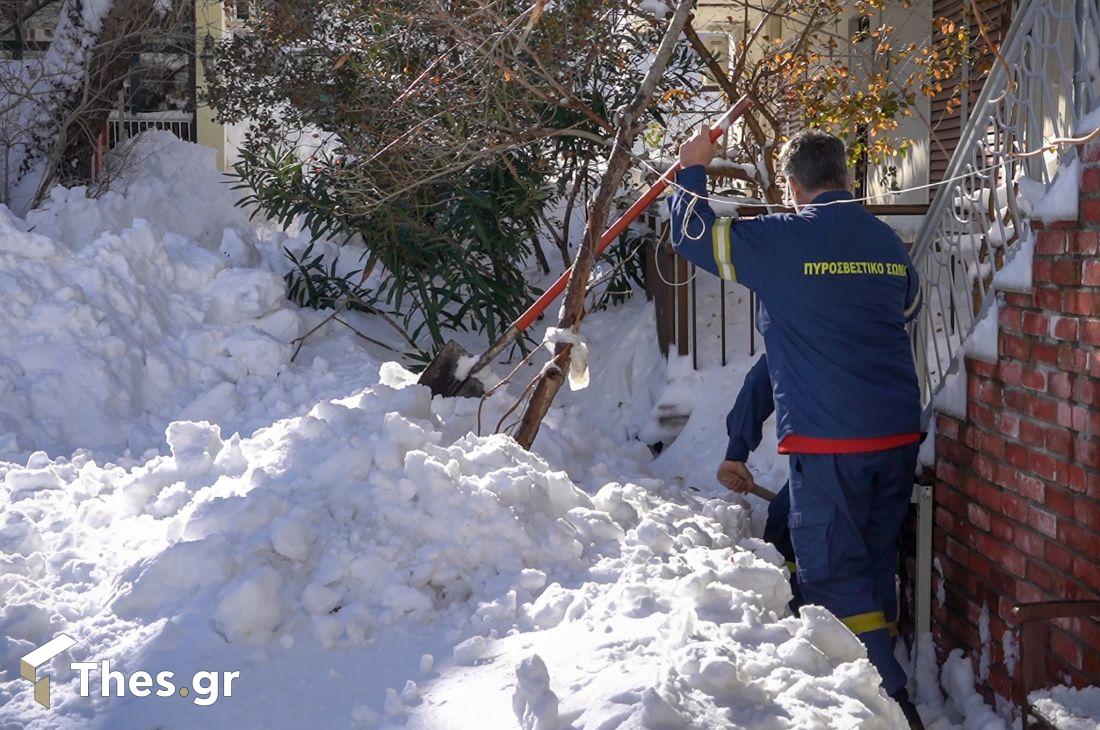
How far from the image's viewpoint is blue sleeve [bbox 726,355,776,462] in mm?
4699

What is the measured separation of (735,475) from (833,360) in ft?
2.90

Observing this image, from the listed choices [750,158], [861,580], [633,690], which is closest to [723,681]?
[633,690]

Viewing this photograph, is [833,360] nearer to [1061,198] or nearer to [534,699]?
[1061,198]

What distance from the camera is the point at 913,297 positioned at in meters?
4.32

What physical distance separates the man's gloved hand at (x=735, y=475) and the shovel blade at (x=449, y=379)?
190cm

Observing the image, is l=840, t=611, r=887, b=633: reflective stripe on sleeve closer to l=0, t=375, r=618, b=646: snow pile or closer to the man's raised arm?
l=0, t=375, r=618, b=646: snow pile

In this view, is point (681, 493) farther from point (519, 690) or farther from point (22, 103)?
point (22, 103)

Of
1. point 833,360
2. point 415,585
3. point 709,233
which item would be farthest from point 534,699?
point 709,233

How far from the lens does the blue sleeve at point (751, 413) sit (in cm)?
470

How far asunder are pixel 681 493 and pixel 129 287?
3.94 metres

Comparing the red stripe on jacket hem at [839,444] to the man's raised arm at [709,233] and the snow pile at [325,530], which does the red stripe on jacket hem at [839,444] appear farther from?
the snow pile at [325,530]

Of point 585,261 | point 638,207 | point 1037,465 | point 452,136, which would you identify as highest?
point 452,136

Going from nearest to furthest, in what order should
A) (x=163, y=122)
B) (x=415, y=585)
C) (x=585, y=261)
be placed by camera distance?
(x=415, y=585)
(x=585, y=261)
(x=163, y=122)

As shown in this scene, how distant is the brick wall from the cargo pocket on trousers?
1.67 feet
